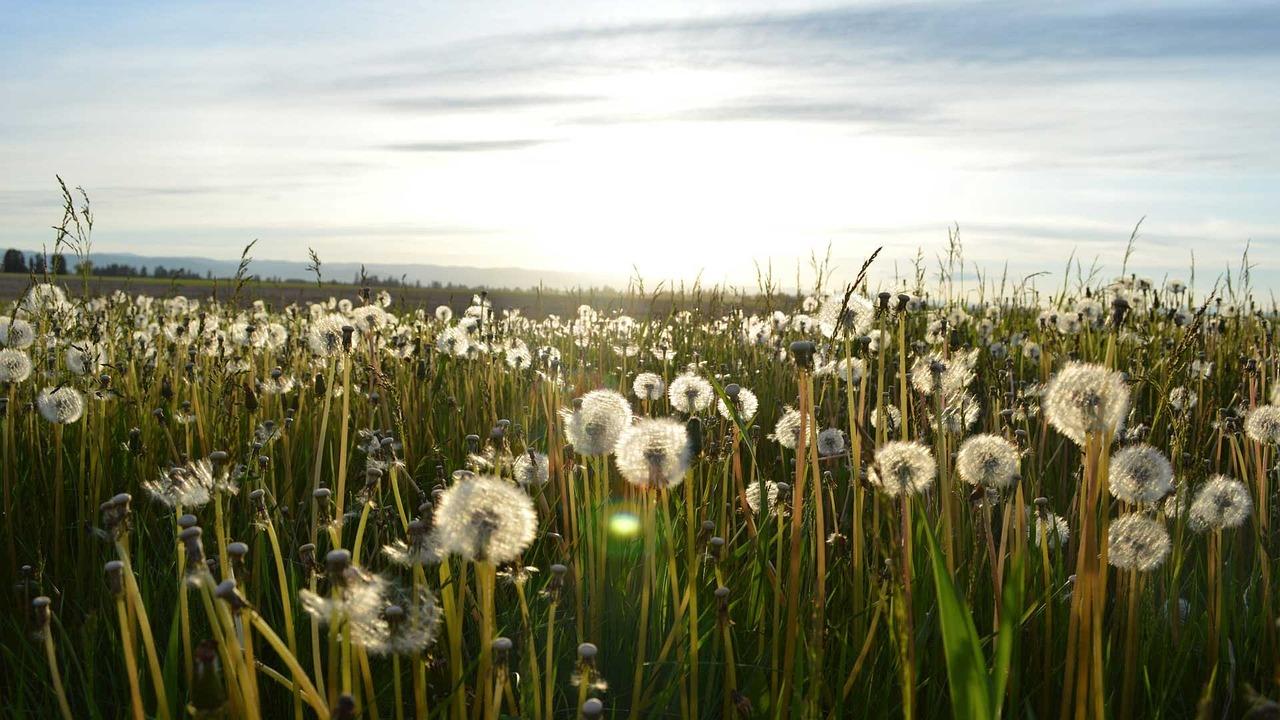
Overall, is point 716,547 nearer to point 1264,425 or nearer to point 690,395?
point 690,395

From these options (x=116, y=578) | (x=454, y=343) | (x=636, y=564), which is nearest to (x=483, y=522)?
(x=116, y=578)

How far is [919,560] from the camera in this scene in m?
2.40

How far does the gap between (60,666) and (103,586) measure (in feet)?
0.86

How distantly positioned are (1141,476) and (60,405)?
3560 mm

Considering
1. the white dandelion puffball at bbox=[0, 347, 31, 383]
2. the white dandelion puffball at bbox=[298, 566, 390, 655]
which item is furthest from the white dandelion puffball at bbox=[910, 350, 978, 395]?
the white dandelion puffball at bbox=[0, 347, 31, 383]

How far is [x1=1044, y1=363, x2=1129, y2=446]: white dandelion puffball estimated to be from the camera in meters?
1.53

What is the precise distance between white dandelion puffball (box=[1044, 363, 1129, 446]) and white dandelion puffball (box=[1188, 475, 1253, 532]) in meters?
0.88

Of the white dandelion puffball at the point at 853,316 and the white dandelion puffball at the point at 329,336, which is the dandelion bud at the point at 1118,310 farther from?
the white dandelion puffball at the point at 329,336

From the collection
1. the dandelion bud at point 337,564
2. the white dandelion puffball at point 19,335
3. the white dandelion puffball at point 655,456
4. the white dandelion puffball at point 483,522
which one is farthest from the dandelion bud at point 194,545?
the white dandelion puffball at point 19,335

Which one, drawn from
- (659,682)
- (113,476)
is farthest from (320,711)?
(113,476)

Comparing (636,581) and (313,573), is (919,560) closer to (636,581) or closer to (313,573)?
(636,581)

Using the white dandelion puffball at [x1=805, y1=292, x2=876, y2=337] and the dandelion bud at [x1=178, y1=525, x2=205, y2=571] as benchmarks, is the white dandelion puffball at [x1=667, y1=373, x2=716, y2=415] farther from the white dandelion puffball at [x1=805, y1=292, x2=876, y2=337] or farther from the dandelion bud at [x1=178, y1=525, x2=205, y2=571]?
the dandelion bud at [x1=178, y1=525, x2=205, y2=571]

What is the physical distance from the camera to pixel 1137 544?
2.08m

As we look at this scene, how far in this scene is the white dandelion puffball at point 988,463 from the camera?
2.18 m
